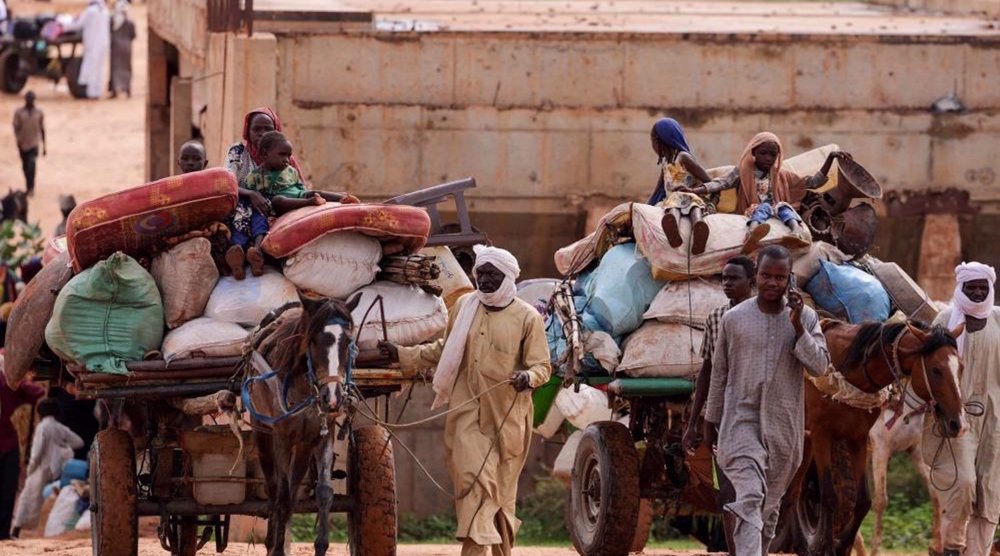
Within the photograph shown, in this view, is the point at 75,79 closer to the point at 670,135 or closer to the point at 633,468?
the point at 670,135

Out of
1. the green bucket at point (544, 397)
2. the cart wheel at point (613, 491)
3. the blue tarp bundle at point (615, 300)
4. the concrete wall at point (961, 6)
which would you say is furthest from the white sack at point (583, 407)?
the concrete wall at point (961, 6)

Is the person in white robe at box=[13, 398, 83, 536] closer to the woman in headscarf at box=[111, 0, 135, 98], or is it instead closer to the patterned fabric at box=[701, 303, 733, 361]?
the patterned fabric at box=[701, 303, 733, 361]

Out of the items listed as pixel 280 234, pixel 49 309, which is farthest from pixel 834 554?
pixel 49 309

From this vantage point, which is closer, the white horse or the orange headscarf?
the orange headscarf

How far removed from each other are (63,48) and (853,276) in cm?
3550

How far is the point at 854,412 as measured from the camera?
12008mm

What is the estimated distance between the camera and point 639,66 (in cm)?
2020

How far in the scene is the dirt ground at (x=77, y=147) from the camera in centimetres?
3412

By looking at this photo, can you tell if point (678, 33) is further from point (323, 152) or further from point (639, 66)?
point (323, 152)

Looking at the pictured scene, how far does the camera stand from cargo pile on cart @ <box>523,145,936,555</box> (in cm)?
1241

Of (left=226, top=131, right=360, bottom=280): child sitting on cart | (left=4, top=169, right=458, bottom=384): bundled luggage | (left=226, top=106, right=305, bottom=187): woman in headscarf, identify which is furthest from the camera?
(left=226, top=106, right=305, bottom=187): woman in headscarf

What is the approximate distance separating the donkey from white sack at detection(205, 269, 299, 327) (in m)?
0.29

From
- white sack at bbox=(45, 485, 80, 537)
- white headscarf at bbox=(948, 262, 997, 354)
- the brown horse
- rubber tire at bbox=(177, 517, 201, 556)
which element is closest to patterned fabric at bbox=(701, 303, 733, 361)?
the brown horse

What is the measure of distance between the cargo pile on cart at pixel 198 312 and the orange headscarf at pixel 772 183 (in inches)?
91.9
